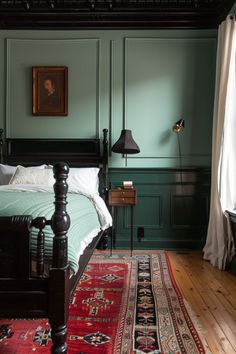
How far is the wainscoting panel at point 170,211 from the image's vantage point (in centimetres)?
392

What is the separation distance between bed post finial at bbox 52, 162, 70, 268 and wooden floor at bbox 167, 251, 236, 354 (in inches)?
37.0

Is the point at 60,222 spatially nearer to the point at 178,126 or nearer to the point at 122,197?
the point at 122,197

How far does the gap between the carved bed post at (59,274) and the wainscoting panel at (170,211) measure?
257 centimetres

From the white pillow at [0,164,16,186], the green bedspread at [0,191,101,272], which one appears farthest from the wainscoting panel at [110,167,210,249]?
the green bedspread at [0,191,101,272]

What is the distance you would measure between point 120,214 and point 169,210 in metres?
0.62

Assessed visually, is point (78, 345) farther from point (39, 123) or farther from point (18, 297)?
point (39, 123)

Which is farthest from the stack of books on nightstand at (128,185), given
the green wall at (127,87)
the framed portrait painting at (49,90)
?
the framed portrait painting at (49,90)

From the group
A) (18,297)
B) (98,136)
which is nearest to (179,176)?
(98,136)

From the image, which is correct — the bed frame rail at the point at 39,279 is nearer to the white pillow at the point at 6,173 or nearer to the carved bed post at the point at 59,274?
the carved bed post at the point at 59,274

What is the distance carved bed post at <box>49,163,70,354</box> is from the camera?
4.48ft

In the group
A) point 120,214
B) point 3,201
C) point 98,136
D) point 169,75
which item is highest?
point 169,75

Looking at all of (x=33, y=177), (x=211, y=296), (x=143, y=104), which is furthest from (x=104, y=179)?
(x=211, y=296)

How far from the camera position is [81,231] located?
1893 millimetres

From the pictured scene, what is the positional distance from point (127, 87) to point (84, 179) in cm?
137
